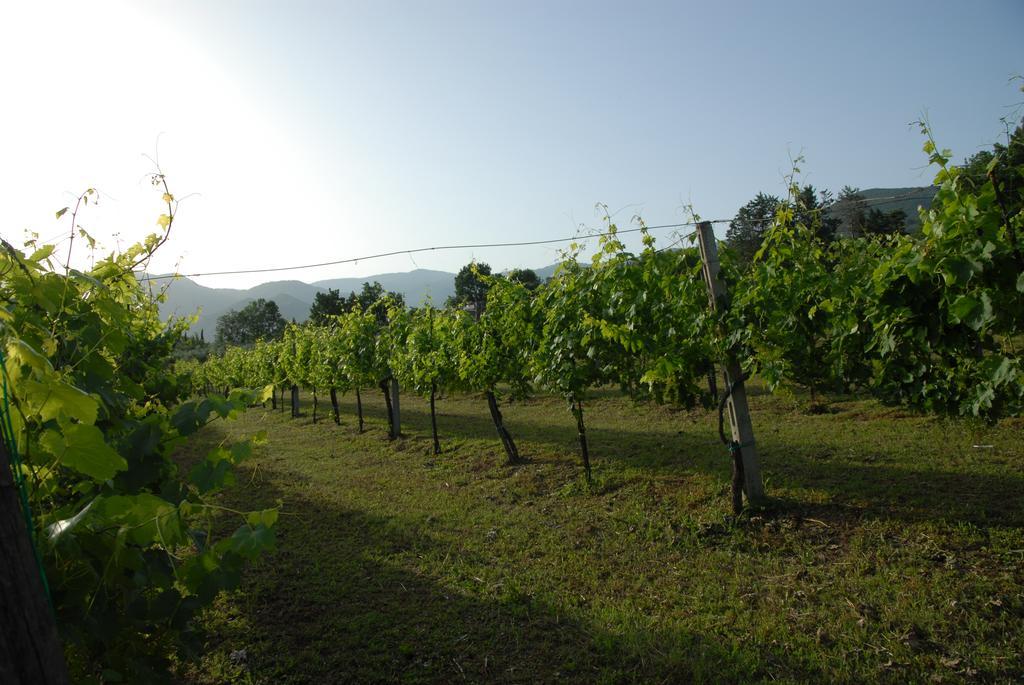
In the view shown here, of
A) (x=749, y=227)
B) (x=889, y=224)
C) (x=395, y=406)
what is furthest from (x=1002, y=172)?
(x=889, y=224)

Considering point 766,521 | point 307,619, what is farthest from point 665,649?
point 307,619

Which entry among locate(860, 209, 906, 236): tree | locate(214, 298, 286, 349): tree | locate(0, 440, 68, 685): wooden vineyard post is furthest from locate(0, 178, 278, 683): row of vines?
locate(214, 298, 286, 349): tree

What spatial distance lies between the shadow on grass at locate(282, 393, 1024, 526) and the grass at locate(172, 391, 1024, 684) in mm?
39

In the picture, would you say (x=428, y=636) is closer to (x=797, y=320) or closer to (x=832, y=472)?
(x=797, y=320)

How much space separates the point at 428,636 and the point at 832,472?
5.08 metres

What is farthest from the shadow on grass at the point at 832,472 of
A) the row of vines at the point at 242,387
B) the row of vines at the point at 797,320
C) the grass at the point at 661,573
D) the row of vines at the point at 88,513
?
the row of vines at the point at 88,513

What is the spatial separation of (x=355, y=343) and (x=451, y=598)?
33.8ft

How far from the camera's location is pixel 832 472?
662 centimetres

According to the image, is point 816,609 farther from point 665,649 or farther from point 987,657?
point 665,649

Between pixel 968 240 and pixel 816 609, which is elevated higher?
pixel 968 240

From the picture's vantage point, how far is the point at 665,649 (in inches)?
143

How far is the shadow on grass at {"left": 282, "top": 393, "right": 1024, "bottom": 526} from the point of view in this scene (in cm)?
522

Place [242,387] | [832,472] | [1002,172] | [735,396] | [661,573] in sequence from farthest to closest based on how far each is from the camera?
[832,472], [735,396], [242,387], [661,573], [1002,172]

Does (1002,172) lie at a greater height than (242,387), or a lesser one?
greater
